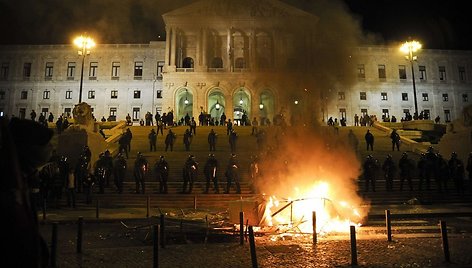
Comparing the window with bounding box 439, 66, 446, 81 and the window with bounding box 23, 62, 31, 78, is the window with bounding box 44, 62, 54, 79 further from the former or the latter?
the window with bounding box 439, 66, 446, 81

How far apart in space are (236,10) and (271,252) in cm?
4944

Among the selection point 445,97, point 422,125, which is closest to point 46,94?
point 422,125

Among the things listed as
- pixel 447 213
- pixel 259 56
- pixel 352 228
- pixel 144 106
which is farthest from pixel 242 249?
pixel 144 106

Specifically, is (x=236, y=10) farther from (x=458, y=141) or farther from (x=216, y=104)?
(x=458, y=141)

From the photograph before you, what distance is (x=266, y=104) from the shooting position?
5206 centimetres

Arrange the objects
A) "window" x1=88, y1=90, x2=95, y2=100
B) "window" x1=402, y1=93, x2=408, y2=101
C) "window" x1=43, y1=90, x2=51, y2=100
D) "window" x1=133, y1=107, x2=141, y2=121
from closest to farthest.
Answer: "window" x1=133, y1=107, x2=141, y2=121 < "window" x1=88, y1=90, x2=95, y2=100 < "window" x1=43, y1=90, x2=51, y2=100 < "window" x1=402, y1=93, x2=408, y2=101

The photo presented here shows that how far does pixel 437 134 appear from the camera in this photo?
104ft

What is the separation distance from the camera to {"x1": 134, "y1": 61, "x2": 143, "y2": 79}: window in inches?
2320

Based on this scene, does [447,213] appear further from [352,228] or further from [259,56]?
[259,56]

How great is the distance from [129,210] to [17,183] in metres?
12.6

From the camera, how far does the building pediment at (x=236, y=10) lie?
5188 centimetres

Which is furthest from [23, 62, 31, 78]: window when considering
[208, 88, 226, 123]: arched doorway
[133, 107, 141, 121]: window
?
[208, 88, 226, 123]: arched doorway

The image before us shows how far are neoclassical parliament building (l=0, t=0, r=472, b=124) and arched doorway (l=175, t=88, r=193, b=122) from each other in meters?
0.14

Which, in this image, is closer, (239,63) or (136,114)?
(239,63)
